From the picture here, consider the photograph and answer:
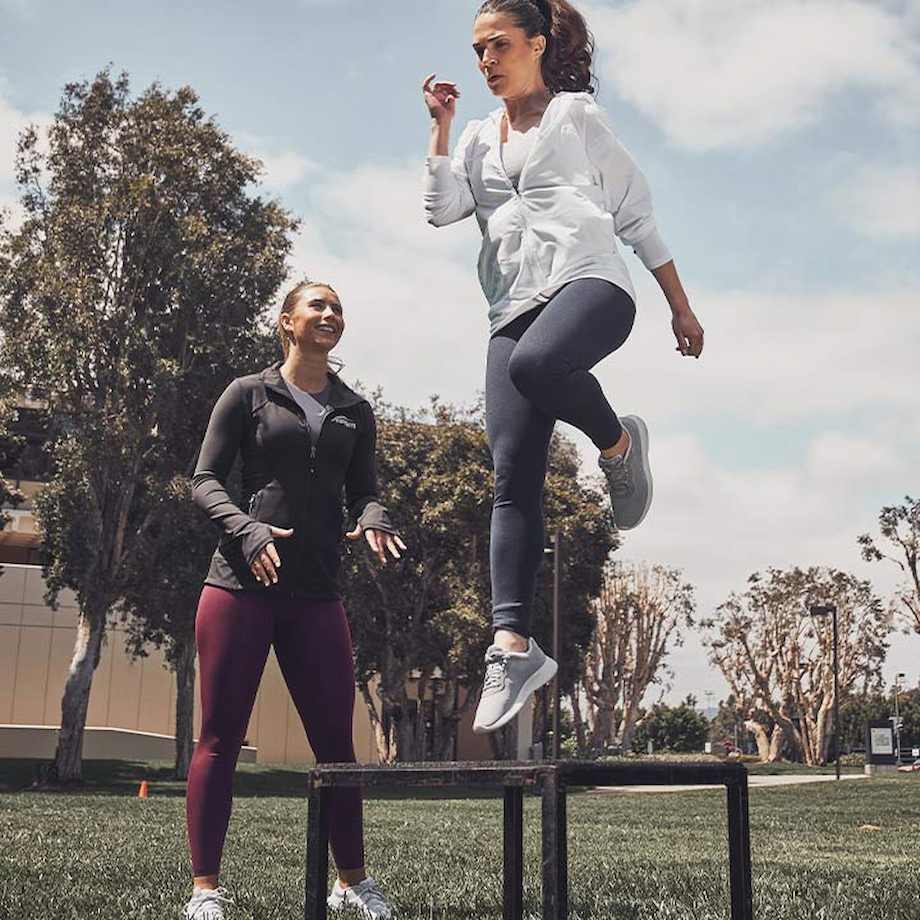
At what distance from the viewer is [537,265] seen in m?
3.80

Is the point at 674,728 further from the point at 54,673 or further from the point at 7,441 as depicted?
the point at 7,441

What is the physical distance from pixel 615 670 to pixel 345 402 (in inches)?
2389

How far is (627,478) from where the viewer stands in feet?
12.6

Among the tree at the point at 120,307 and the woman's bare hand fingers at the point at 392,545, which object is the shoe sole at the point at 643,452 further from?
the tree at the point at 120,307

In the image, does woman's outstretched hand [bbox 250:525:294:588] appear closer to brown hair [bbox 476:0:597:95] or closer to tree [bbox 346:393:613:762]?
brown hair [bbox 476:0:597:95]

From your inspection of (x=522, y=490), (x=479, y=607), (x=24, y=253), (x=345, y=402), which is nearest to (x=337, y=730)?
(x=345, y=402)

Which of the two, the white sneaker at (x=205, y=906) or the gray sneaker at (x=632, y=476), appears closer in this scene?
the gray sneaker at (x=632, y=476)

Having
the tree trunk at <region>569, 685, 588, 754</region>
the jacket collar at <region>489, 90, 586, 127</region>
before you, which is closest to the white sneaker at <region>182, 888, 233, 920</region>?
the jacket collar at <region>489, 90, 586, 127</region>

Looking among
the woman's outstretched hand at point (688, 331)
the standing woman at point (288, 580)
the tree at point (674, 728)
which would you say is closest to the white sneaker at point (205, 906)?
the standing woman at point (288, 580)

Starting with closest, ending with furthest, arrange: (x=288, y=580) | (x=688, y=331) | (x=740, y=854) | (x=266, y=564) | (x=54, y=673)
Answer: (x=740, y=854) < (x=688, y=331) < (x=266, y=564) < (x=288, y=580) < (x=54, y=673)

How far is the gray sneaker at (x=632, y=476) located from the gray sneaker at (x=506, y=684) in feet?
1.77

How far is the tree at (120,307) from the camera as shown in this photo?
2828 centimetres

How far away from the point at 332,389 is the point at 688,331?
1637mm

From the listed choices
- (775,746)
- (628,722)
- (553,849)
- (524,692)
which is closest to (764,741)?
(775,746)
